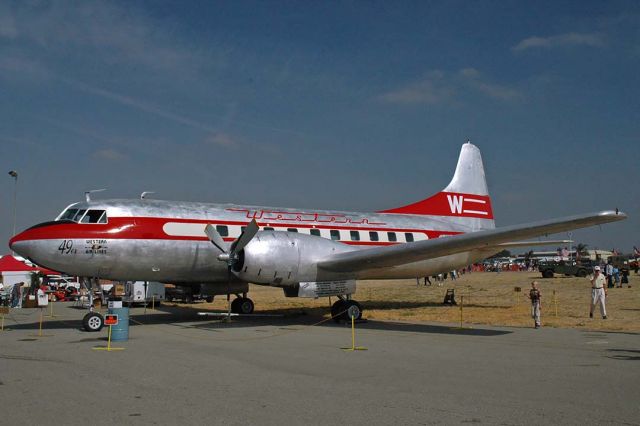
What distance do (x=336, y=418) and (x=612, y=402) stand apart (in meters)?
3.46

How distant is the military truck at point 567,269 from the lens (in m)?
51.5

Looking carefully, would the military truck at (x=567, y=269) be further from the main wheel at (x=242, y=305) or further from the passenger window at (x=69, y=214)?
the passenger window at (x=69, y=214)

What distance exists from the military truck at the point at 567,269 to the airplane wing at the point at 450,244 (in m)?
40.0

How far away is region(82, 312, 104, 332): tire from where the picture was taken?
15.5m

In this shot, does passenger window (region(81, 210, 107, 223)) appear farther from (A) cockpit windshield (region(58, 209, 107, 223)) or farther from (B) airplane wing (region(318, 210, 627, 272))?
(B) airplane wing (region(318, 210, 627, 272))

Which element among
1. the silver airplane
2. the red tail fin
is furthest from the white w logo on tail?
the silver airplane

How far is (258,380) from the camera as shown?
8.37 m

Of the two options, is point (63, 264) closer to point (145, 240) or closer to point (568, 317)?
point (145, 240)

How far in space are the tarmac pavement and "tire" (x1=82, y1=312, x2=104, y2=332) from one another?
1.00 m

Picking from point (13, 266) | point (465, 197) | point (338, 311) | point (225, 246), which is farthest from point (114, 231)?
point (13, 266)

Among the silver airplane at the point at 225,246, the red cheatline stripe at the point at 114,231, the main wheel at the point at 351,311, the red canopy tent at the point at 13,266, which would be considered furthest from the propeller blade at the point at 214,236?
the red canopy tent at the point at 13,266

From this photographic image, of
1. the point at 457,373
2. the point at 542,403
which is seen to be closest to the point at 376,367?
the point at 457,373

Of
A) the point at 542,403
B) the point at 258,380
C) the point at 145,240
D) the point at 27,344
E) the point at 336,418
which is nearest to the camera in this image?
the point at 336,418

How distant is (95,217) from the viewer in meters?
16.4
